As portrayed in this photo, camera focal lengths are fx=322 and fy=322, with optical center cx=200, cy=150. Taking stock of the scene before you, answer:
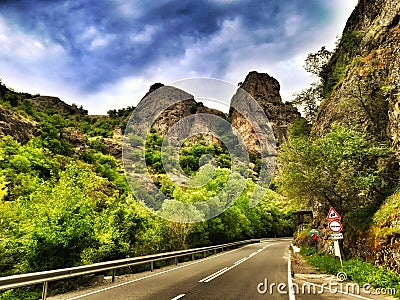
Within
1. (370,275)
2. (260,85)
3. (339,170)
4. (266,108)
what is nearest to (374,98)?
(339,170)

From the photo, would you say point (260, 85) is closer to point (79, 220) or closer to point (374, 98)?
point (374, 98)

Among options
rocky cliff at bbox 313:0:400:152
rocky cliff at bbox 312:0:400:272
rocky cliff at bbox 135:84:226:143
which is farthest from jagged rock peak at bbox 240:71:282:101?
rocky cliff at bbox 313:0:400:152

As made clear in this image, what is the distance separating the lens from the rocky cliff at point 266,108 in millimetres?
114238

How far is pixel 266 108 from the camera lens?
121 metres

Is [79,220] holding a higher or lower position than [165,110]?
lower

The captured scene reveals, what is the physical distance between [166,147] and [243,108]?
124 feet

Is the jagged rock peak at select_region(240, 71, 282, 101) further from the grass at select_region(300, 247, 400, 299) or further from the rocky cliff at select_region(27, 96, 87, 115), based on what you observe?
the grass at select_region(300, 247, 400, 299)

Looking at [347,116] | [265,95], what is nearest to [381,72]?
[347,116]

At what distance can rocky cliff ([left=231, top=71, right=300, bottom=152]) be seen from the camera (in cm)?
11424

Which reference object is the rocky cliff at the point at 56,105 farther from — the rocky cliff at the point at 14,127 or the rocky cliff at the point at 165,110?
the rocky cliff at the point at 14,127

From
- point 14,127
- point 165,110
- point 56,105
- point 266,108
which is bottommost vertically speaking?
point 14,127

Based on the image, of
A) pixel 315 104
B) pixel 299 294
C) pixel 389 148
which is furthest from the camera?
pixel 315 104

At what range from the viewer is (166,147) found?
94.3 m

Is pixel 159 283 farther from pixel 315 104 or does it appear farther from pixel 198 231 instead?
pixel 315 104
